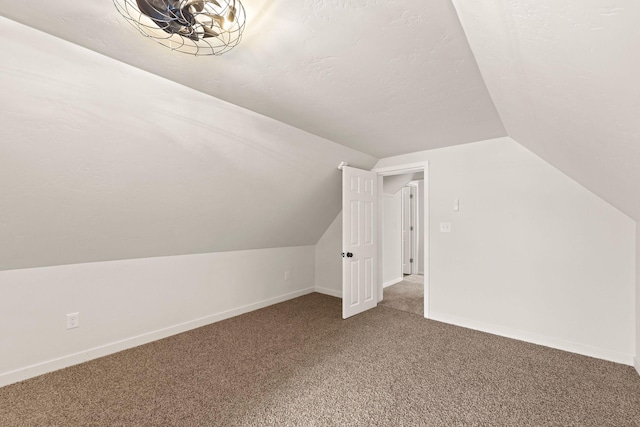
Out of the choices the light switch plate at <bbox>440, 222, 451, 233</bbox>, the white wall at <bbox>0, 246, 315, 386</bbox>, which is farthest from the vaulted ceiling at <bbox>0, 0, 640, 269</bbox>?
the light switch plate at <bbox>440, 222, 451, 233</bbox>

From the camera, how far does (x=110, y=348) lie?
2676mm

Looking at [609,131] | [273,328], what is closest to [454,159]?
[609,131]

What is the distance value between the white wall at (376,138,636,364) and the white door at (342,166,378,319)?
2.59ft

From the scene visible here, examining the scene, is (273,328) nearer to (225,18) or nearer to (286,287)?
(286,287)

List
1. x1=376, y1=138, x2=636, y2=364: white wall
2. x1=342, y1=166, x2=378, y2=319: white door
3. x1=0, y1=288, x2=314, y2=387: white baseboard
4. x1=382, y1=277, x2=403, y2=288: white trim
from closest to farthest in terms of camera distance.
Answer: x1=0, y1=288, x2=314, y2=387: white baseboard → x1=376, y1=138, x2=636, y2=364: white wall → x1=342, y1=166, x2=378, y2=319: white door → x1=382, y1=277, x2=403, y2=288: white trim

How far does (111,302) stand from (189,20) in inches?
103

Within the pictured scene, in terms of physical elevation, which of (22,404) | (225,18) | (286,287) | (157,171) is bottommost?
(22,404)

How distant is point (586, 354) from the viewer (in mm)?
2674

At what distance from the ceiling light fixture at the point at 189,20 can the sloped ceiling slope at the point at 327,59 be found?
2.2 inches

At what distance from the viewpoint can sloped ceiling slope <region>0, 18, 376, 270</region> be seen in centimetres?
161

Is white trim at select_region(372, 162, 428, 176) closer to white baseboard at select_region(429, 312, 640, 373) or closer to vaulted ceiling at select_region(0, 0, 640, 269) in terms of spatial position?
vaulted ceiling at select_region(0, 0, 640, 269)

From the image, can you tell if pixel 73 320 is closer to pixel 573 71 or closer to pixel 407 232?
pixel 573 71

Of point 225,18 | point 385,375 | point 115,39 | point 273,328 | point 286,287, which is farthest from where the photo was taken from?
point 286,287

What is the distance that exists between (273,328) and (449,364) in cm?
185
